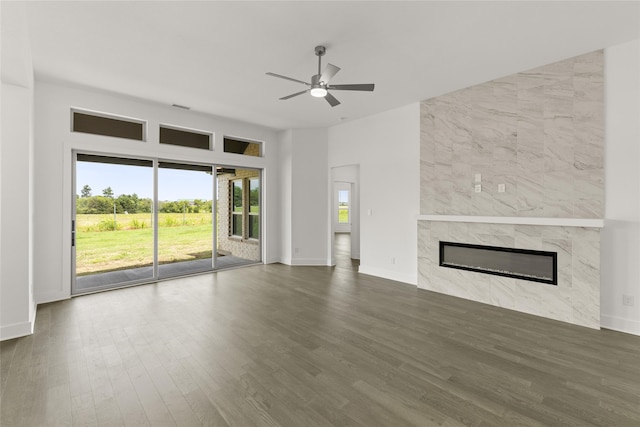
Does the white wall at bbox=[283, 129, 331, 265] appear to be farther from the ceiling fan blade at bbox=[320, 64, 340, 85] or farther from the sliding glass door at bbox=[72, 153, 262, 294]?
the ceiling fan blade at bbox=[320, 64, 340, 85]

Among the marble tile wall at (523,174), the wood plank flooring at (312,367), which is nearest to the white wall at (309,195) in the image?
the marble tile wall at (523,174)

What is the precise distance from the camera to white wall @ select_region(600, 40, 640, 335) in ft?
10.8

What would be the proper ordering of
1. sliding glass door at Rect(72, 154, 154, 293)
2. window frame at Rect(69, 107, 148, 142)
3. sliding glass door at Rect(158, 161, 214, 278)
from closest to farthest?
window frame at Rect(69, 107, 148, 142) < sliding glass door at Rect(72, 154, 154, 293) < sliding glass door at Rect(158, 161, 214, 278)

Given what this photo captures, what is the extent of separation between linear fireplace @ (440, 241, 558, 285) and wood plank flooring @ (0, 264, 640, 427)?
0.57 meters

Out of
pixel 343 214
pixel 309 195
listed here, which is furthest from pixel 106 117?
pixel 343 214

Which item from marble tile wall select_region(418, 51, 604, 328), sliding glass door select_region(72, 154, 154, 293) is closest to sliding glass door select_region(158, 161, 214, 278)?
sliding glass door select_region(72, 154, 154, 293)

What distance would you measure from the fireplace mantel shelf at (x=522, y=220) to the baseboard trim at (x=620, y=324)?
1.09 meters

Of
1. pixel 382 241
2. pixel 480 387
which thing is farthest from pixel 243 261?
pixel 480 387

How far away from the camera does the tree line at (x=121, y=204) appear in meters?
4.68

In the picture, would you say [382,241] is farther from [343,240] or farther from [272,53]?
[343,240]

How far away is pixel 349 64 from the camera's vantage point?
3.71 metres

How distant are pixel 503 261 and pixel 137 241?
6.01 metres

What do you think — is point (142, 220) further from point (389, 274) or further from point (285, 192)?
point (389, 274)

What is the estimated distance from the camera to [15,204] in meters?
3.21
